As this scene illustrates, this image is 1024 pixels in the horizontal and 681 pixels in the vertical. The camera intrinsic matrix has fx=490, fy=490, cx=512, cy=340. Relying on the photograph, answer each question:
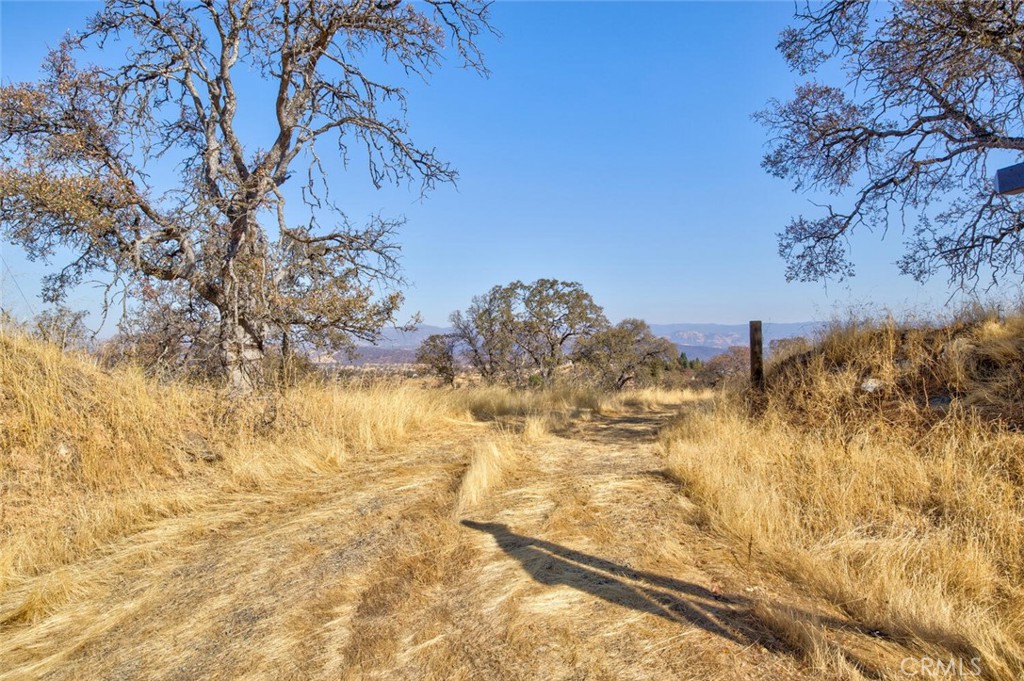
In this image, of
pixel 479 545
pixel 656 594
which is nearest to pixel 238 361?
pixel 479 545

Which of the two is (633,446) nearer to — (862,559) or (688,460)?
(688,460)

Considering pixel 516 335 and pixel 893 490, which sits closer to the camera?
pixel 893 490

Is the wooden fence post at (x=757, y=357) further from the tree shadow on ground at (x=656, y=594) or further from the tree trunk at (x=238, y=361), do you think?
the tree trunk at (x=238, y=361)

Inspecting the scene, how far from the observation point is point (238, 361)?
6387 millimetres

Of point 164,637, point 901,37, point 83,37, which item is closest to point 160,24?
point 83,37

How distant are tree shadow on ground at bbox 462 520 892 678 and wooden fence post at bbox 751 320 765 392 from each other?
17.8 ft

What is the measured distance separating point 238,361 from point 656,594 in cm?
584

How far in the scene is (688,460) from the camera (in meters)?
4.63

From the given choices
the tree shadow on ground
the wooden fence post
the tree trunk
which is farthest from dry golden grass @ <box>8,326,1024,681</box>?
the wooden fence post

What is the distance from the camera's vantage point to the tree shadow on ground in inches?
90.0

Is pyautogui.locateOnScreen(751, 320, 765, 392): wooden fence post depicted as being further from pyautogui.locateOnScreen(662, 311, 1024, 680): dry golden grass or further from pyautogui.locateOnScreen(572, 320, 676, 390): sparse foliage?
pyautogui.locateOnScreen(572, 320, 676, 390): sparse foliage

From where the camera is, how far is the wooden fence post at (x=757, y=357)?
7.42 meters

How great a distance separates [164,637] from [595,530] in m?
2.59

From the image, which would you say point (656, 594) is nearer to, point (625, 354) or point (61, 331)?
point (61, 331)
